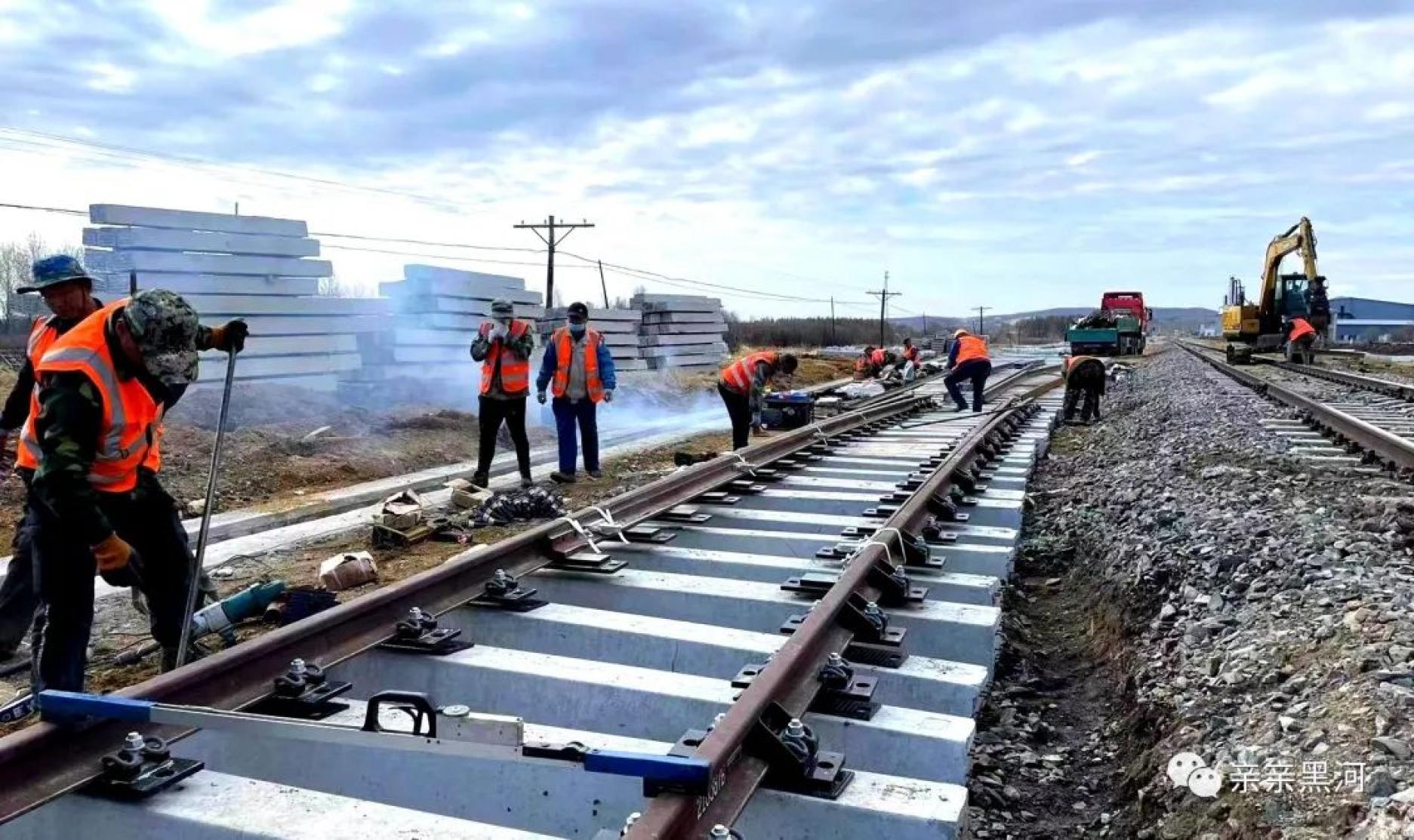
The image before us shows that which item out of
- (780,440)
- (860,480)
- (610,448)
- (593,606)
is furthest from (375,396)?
(593,606)

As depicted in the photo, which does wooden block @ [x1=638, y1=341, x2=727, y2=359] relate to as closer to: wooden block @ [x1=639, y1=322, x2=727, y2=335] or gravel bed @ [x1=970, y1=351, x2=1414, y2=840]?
wooden block @ [x1=639, y1=322, x2=727, y2=335]

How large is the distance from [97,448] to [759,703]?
2502mm

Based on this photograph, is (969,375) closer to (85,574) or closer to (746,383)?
(746,383)

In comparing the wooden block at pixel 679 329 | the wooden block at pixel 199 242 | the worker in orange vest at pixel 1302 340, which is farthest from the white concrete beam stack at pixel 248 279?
the worker in orange vest at pixel 1302 340

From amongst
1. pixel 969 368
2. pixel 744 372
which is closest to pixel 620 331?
pixel 969 368

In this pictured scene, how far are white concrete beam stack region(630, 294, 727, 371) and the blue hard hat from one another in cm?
1929

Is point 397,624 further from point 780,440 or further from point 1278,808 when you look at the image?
point 780,440

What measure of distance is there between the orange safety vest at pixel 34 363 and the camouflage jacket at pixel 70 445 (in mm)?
389

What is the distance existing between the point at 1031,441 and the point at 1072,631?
5106mm

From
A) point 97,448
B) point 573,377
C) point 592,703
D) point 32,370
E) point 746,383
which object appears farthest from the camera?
point 746,383

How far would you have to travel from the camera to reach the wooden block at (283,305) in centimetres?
1317

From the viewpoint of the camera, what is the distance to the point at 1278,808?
239 centimetres

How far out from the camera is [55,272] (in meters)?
4.23

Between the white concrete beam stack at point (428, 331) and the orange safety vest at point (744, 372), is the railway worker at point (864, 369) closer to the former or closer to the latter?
the white concrete beam stack at point (428, 331)
